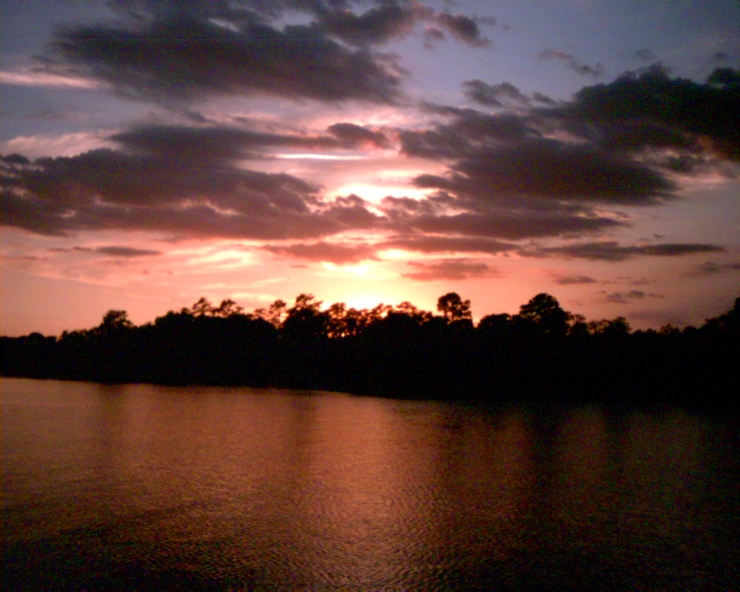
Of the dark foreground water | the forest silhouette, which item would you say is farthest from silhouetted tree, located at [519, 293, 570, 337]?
the dark foreground water

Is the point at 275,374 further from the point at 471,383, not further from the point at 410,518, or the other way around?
the point at 410,518

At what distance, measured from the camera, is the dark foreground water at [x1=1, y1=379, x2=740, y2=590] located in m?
11.4

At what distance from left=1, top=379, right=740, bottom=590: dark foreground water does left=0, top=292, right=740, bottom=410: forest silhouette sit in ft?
126

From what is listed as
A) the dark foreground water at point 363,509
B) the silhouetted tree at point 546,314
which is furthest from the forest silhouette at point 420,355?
the dark foreground water at point 363,509

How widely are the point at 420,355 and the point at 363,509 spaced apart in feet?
214

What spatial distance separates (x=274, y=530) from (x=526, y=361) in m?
69.9

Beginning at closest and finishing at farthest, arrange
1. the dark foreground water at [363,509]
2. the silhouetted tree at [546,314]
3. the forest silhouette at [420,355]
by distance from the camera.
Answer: the dark foreground water at [363,509] → the forest silhouette at [420,355] → the silhouetted tree at [546,314]

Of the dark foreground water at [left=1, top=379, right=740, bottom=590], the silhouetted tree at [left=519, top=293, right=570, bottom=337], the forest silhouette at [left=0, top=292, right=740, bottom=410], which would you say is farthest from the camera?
the silhouetted tree at [left=519, top=293, right=570, bottom=337]

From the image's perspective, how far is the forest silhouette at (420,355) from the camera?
74688 mm

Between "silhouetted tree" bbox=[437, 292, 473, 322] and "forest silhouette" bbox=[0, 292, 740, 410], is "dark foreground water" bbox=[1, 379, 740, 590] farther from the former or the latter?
"silhouetted tree" bbox=[437, 292, 473, 322]

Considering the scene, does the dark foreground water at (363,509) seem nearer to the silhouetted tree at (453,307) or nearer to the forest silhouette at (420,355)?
the forest silhouette at (420,355)

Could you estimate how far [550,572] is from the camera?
1152cm

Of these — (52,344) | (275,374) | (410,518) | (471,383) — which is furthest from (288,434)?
(52,344)

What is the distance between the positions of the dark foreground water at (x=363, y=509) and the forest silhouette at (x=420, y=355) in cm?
3841
